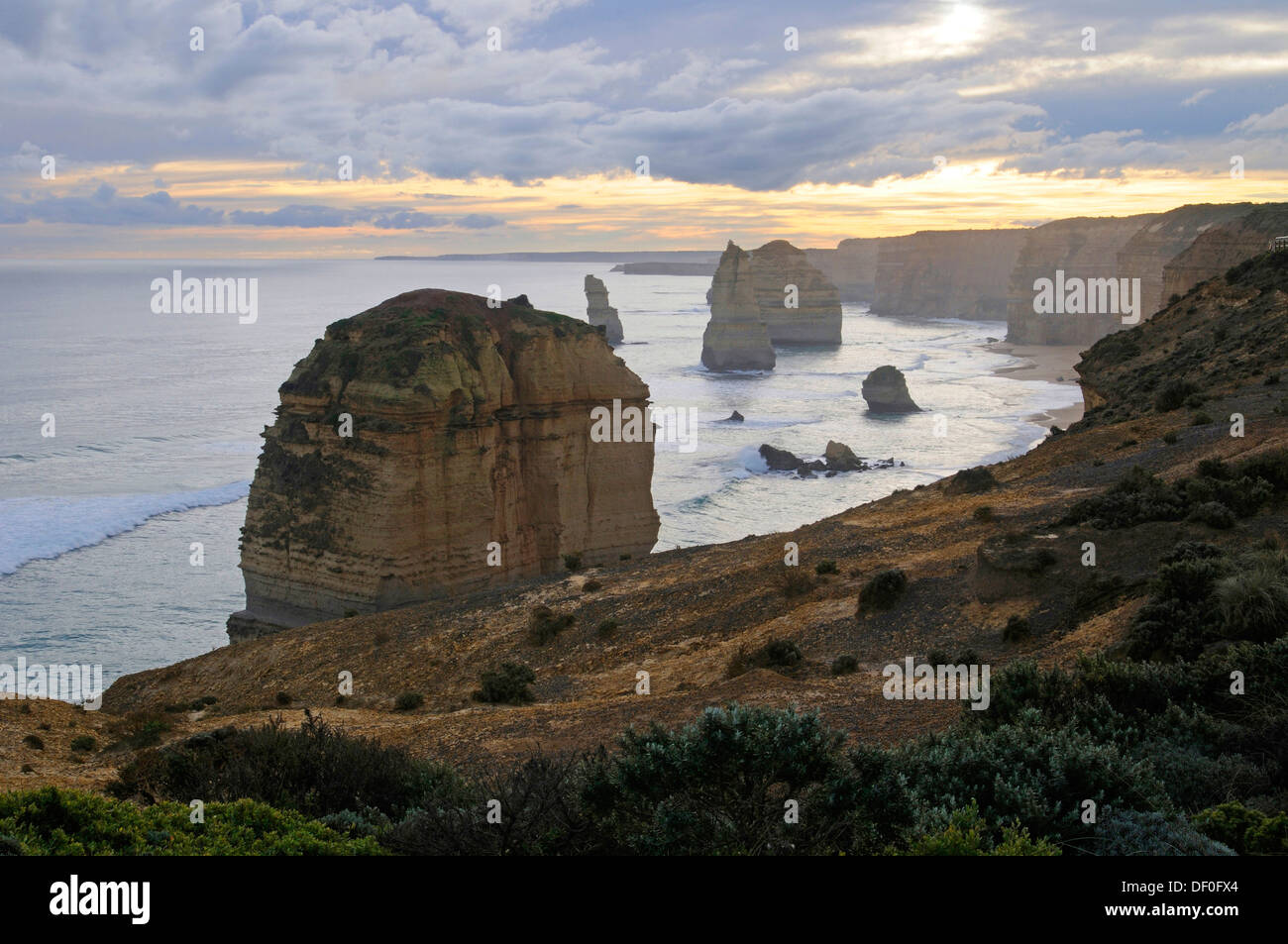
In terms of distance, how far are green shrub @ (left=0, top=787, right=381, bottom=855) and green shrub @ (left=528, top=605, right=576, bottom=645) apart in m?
12.3

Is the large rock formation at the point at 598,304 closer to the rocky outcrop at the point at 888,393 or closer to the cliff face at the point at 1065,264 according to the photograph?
the rocky outcrop at the point at 888,393

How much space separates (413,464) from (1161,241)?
109 meters

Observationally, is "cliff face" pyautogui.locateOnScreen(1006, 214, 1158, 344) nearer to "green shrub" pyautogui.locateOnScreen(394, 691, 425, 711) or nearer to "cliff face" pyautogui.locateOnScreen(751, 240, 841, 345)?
"cliff face" pyautogui.locateOnScreen(751, 240, 841, 345)

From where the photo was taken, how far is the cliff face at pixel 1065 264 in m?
144

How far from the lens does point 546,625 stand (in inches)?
840

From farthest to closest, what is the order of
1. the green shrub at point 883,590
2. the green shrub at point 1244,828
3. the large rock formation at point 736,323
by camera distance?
1. the large rock formation at point 736,323
2. the green shrub at point 883,590
3. the green shrub at point 1244,828

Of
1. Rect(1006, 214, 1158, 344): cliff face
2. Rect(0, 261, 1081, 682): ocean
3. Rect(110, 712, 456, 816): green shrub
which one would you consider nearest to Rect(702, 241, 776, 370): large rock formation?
Rect(0, 261, 1081, 682): ocean

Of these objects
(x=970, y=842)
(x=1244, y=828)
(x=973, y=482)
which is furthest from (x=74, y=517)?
(x=1244, y=828)

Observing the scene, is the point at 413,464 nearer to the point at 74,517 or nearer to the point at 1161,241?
the point at 74,517

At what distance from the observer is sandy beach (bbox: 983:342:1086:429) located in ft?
276

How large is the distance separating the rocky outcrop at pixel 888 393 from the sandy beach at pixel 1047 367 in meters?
11.1

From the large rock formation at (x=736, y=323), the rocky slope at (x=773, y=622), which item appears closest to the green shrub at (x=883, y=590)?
the rocky slope at (x=773, y=622)
